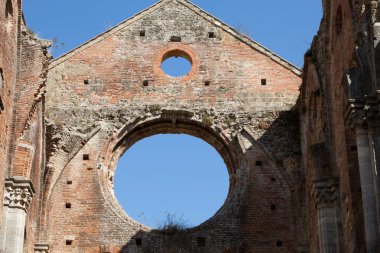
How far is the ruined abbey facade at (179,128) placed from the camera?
15109 mm

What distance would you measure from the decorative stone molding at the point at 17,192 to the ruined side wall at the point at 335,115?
16.3 ft

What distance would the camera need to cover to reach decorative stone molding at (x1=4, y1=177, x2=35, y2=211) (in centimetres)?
1512

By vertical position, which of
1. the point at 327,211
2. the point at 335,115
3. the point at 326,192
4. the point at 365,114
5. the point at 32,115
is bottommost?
the point at 327,211

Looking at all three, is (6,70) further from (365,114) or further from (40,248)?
(365,114)

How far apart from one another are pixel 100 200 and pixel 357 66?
24.0 ft

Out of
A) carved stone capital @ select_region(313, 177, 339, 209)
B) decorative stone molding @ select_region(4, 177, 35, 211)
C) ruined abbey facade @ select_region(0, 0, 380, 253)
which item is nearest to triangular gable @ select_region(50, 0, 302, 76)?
ruined abbey facade @ select_region(0, 0, 380, 253)

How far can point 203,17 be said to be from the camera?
20.5 metres

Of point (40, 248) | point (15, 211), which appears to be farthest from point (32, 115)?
point (40, 248)

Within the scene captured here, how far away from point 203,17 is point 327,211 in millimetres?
7183

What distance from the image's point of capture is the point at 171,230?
707 inches

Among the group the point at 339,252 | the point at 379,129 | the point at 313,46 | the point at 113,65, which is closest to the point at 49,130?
the point at 113,65

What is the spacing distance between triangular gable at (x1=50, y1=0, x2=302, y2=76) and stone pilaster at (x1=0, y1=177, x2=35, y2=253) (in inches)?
197

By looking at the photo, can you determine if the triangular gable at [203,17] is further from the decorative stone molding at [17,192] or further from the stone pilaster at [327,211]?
the stone pilaster at [327,211]

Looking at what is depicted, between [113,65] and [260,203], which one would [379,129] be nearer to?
[260,203]
